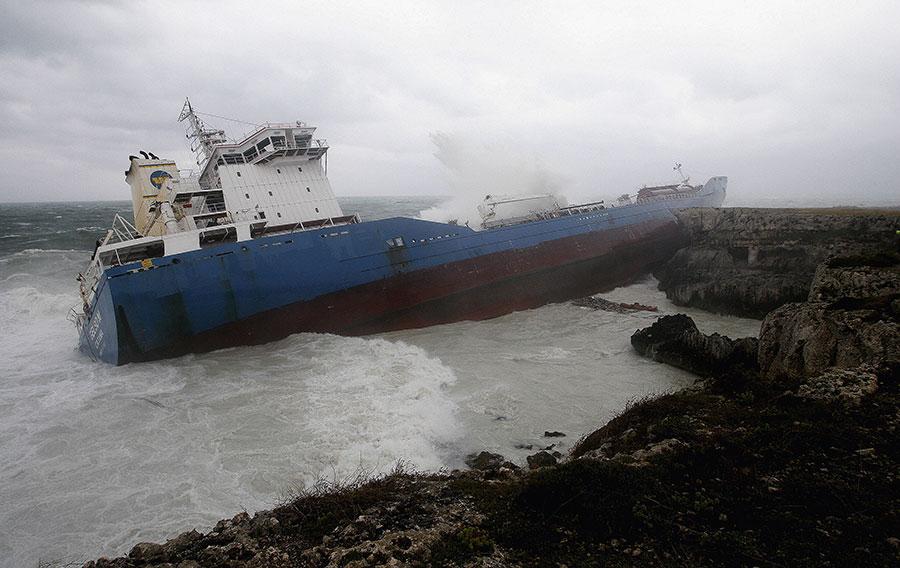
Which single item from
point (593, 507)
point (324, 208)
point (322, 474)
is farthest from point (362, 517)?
point (324, 208)

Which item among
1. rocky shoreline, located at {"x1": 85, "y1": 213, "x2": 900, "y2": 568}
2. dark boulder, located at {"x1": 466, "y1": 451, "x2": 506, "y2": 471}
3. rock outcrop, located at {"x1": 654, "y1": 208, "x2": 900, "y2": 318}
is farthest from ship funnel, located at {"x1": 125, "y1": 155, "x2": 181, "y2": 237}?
rock outcrop, located at {"x1": 654, "y1": 208, "x2": 900, "y2": 318}

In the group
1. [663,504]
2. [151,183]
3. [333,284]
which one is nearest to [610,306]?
[333,284]

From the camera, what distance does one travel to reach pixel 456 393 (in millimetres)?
10562

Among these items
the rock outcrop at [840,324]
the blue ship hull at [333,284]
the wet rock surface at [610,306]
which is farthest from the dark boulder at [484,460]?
the wet rock surface at [610,306]

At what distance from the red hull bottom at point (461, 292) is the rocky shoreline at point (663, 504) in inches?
389

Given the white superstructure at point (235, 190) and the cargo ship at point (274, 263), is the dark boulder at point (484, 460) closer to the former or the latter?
the cargo ship at point (274, 263)

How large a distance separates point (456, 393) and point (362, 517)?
19.1ft

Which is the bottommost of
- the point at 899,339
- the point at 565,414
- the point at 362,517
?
the point at 565,414

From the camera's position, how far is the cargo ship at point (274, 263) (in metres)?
13.2

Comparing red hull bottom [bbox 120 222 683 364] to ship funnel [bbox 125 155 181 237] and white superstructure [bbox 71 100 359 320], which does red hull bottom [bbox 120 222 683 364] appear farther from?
ship funnel [bbox 125 155 181 237]

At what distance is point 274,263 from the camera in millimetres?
14305

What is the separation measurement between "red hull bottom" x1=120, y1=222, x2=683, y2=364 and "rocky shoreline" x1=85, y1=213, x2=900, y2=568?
9880mm

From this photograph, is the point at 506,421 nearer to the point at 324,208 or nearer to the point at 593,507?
the point at 593,507

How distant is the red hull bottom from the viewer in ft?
47.2
